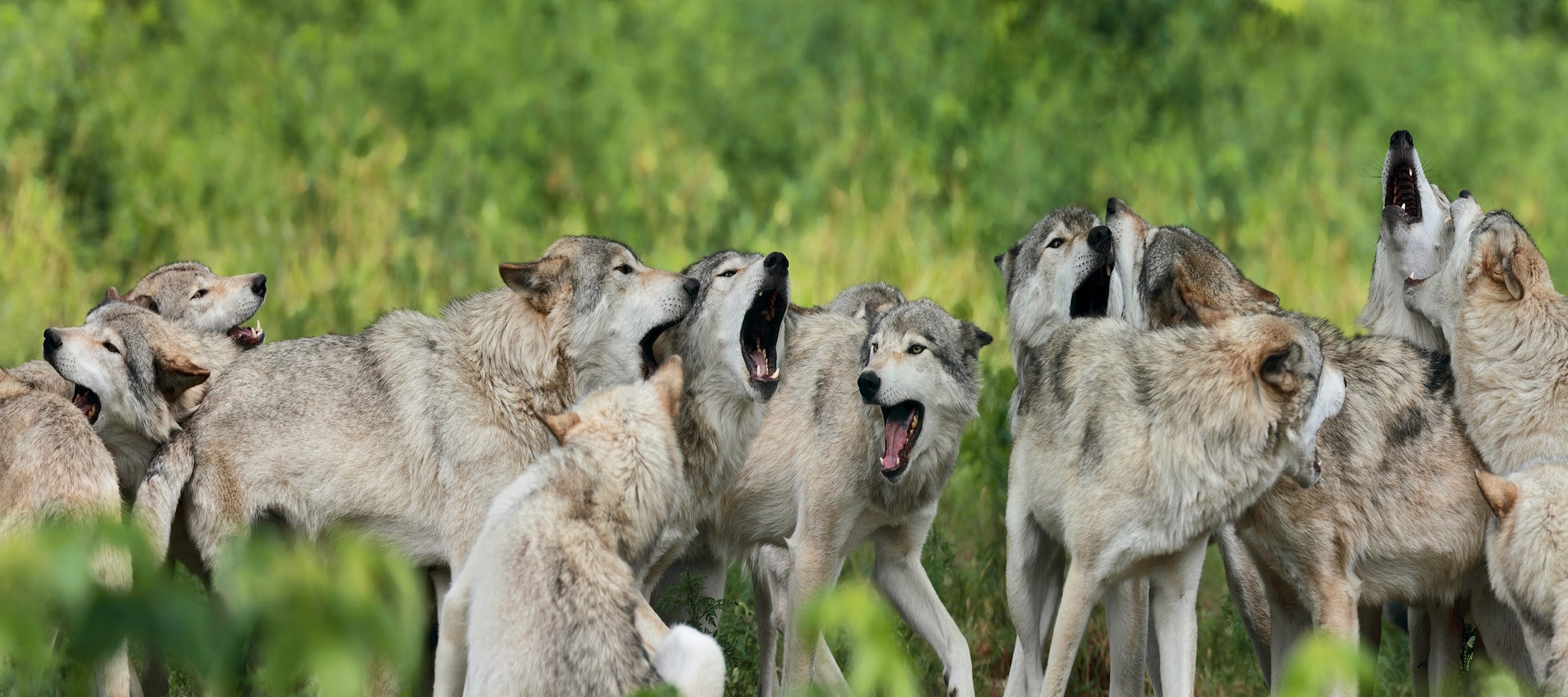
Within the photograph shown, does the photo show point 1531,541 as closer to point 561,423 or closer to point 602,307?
point 561,423

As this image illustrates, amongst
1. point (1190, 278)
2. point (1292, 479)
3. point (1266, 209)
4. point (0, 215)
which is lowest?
point (1292, 479)

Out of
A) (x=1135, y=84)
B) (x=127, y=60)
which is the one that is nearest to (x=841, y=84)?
(x=1135, y=84)

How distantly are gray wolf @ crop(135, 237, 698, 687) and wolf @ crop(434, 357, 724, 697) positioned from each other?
0.91 metres

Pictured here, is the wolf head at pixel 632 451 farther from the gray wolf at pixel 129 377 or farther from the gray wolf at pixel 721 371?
the gray wolf at pixel 129 377

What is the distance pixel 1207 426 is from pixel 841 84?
1067cm

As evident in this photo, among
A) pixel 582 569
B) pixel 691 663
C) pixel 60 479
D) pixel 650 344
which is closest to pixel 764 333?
pixel 650 344

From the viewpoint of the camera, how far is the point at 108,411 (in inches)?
230

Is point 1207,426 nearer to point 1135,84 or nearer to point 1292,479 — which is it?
point 1292,479

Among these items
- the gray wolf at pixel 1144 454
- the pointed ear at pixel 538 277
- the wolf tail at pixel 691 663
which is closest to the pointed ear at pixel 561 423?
the wolf tail at pixel 691 663

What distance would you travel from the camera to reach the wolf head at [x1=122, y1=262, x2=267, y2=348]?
6.89m

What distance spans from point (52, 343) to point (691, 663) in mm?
3073

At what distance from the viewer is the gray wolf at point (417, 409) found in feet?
19.4

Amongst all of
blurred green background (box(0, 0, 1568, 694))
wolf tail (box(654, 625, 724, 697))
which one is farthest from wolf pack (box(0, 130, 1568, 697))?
blurred green background (box(0, 0, 1568, 694))

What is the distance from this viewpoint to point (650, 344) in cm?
636
